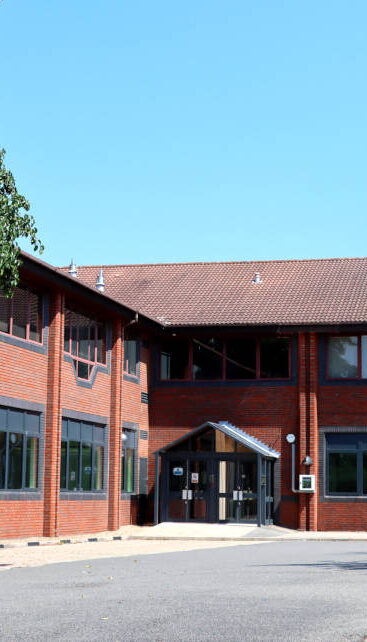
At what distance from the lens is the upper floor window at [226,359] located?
37.0 meters

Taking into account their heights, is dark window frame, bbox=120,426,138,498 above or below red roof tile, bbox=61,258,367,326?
below

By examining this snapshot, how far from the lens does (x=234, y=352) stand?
123 feet

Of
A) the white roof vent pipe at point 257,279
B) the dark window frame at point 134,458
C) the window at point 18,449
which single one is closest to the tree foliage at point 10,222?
the window at point 18,449

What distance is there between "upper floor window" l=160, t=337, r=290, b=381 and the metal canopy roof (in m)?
1.82

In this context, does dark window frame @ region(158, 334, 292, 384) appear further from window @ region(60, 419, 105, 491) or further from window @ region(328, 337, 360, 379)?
window @ region(60, 419, 105, 491)

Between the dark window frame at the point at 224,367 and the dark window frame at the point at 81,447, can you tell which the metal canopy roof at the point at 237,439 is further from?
the dark window frame at the point at 81,447

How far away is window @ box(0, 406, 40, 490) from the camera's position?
86.9 feet

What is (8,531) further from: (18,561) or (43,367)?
(18,561)

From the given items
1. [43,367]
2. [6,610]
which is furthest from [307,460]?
[6,610]

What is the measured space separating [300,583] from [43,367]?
15.4 metres

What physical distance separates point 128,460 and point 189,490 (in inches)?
89.5

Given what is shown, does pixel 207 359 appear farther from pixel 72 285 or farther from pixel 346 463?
pixel 72 285

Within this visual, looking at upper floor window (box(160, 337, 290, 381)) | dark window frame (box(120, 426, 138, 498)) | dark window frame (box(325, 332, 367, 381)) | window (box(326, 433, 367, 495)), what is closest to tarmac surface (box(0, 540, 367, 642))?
dark window frame (box(120, 426, 138, 498))

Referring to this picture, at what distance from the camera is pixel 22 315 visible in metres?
27.6
